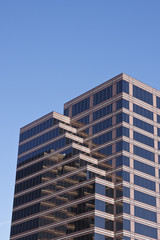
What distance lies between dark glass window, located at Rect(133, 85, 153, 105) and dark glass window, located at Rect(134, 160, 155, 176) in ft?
63.5

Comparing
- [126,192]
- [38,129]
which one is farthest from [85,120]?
[126,192]

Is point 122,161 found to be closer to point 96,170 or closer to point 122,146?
point 122,146

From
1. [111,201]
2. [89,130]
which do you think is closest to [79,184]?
[111,201]

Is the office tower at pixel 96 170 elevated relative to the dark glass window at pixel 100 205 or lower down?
elevated

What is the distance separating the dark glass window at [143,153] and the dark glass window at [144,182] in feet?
21.4

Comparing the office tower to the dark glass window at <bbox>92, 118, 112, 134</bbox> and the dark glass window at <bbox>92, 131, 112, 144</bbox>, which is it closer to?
the dark glass window at <bbox>92, 131, 112, 144</bbox>

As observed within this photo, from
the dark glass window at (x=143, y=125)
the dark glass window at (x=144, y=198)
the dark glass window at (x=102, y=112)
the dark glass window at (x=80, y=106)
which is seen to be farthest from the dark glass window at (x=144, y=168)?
the dark glass window at (x=80, y=106)

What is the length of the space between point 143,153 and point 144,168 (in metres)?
4.23

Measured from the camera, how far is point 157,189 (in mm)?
134875

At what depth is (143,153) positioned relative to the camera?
135750 mm

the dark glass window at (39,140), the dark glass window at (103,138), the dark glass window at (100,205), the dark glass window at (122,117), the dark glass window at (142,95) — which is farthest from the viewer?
the dark glass window at (39,140)

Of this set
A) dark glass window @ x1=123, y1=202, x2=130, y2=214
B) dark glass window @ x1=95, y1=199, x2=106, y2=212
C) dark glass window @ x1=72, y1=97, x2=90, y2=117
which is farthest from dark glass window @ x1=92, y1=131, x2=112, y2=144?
dark glass window @ x1=123, y1=202, x2=130, y2=214

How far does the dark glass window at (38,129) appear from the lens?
150m

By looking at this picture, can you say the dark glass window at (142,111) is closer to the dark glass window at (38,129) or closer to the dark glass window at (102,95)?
the dark glass window at (102,95)
